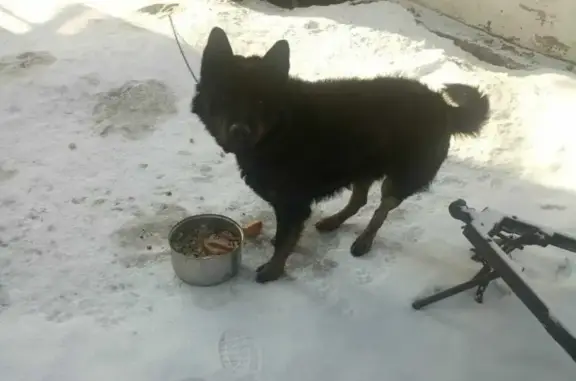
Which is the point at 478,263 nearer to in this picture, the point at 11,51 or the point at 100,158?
the point at 100,158

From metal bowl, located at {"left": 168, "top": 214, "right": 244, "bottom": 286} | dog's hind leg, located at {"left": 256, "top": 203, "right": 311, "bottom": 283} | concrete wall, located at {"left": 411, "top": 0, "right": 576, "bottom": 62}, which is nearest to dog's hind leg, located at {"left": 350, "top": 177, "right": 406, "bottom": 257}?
dog's hind leg, located at {"left": 256, "top": 203, "right": 311, "bottom": 283}

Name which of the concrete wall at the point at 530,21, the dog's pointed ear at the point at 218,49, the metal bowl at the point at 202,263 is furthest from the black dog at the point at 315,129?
the concrete wall at the point at 530,21

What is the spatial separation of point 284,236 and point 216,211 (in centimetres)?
60

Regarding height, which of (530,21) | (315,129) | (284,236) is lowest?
(284,236)

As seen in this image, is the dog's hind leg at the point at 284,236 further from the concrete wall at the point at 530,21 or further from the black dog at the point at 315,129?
the concrete wall at the point at 530,21

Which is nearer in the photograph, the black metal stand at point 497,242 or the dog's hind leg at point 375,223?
the black metal stand at point 497,242

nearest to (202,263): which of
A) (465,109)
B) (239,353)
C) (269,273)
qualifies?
(269,273)

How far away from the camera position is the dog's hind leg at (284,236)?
2.78 metres

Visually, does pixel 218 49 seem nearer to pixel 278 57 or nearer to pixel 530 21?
pixel 278 57

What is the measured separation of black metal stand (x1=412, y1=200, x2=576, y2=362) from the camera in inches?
88.9

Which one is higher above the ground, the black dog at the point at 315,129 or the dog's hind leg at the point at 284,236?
the black dog at the point at 315,129

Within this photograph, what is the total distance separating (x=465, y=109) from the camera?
299cm

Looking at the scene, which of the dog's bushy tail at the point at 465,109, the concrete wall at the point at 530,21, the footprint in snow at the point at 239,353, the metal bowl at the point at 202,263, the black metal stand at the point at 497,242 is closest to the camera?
the black metal stand at the point at 497,242

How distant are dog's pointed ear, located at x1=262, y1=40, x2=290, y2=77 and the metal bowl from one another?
2.58ft
